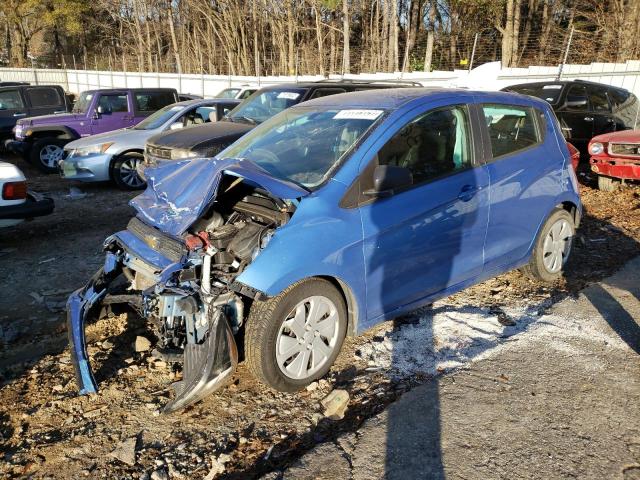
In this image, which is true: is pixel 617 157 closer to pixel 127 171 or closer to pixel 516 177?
pixel 516 177

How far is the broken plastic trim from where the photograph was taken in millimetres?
2939

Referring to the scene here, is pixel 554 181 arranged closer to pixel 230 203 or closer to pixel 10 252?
pixel 230 203

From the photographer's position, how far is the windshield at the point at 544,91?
426 inches

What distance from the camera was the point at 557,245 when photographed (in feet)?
16.1

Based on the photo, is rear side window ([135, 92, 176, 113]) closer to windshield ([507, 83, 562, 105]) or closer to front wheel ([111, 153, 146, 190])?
front wheel ([111, 153, 146, 190])

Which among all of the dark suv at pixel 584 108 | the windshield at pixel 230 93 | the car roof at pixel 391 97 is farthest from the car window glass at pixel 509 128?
the windshield at pixel 230 93

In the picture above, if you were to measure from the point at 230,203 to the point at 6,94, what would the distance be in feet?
40.9

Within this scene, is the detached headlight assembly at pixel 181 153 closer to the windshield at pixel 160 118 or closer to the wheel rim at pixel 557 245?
the windshield at pixel 160 118

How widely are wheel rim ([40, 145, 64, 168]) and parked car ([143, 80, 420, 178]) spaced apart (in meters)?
4.37

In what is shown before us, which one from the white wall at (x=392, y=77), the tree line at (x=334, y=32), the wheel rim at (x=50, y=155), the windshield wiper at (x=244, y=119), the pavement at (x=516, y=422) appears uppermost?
the tree line at (x=334, y=32)

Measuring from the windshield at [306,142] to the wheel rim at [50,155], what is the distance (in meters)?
9.11

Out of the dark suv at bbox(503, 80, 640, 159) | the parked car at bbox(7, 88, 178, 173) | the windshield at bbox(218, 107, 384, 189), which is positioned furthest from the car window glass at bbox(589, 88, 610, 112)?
the parked car at bbox(7, 88, 178, 173)

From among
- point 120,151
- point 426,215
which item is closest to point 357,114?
point 426,215

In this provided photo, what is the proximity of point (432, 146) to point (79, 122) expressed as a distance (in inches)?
411
